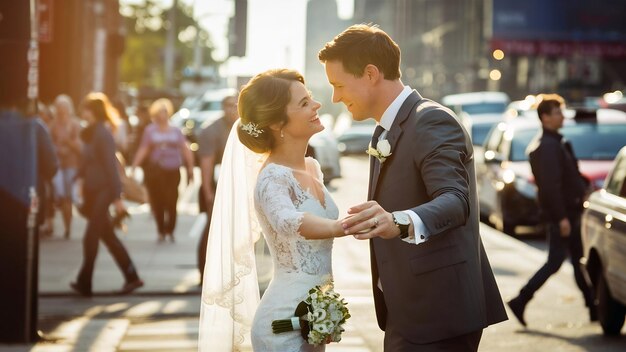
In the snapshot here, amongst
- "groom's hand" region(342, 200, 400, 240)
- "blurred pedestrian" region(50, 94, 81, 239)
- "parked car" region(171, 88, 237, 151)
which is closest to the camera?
"groom's hand" region(342, 200, 400, 240)

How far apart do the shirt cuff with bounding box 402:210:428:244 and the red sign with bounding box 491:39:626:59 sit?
7215cm

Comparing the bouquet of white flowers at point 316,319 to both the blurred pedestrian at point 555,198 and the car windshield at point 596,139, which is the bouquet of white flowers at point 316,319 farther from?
the car windshield at point 596,139

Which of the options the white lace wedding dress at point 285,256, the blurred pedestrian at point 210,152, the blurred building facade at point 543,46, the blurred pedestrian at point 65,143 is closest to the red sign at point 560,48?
the blurred building facade at point 543,46

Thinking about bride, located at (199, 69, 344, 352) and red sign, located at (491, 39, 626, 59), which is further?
red sign, located at (491, 39, 626, 59)

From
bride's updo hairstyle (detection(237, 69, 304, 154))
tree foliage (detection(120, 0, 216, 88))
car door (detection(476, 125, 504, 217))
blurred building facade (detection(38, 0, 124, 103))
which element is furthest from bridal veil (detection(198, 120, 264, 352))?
tree foliage (detection(120, 0, 216, 88))

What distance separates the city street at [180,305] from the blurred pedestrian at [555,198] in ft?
1.01

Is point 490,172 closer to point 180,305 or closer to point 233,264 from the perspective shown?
point 180,305

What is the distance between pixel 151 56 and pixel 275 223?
11167cm

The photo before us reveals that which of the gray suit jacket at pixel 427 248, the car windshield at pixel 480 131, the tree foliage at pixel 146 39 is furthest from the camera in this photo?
the tree foliage at pixel 146 39

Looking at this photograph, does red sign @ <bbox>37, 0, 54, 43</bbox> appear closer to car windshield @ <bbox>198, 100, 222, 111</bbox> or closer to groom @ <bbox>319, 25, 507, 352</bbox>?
groom @ <bbox>319, 25, 507, 352</bbox>

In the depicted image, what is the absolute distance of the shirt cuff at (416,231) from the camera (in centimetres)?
449

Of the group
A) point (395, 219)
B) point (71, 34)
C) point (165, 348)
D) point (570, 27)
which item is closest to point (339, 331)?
point (395, 219)

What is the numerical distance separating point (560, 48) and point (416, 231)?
246ft

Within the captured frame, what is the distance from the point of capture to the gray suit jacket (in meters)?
4.73
